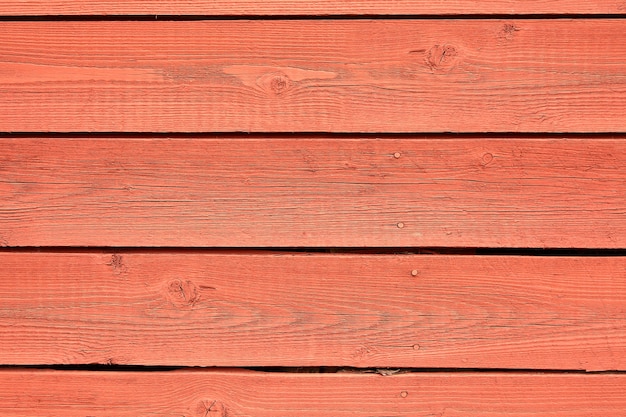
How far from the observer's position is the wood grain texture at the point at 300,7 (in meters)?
1.04

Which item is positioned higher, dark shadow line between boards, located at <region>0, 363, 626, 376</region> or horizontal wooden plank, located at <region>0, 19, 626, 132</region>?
horizontal wooden plank, located at <region>0, 19, 626, 132</region>

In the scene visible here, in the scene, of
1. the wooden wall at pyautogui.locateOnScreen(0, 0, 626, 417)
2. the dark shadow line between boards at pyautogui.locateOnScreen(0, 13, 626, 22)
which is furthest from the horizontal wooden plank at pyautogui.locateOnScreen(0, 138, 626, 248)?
the dark shadow line between boards at pyautogui.locateOnScreen(0, 13, 626, 22)

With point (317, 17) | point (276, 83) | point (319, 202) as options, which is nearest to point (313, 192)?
point (319, 202)

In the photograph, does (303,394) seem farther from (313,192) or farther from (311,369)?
(313,192)

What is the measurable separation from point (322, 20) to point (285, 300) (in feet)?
1.78

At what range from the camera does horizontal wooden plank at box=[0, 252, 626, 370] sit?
3.40ft

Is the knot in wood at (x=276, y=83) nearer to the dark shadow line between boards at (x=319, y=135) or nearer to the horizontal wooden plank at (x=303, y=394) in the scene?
the dark shadow line between boards at (x=319, y=135)

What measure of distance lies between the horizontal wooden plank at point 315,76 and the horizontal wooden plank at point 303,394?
478 millimetres

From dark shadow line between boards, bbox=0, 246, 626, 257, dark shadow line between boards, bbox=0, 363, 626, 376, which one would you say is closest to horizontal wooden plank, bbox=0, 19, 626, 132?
dark shadow line between boards, bbox=0, 246, 626, 257

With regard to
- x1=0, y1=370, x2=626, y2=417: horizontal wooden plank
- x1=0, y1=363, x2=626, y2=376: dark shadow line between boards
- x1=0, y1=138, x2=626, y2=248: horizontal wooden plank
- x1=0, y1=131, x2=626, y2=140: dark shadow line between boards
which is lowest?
x1=0, y1=370, x2=626, y2=417: horizontal wooden plank

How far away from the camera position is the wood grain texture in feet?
3.42

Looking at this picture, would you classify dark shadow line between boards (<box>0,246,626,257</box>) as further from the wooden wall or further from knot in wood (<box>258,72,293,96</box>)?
knot in wood (<box>258,72,293,96</box>)

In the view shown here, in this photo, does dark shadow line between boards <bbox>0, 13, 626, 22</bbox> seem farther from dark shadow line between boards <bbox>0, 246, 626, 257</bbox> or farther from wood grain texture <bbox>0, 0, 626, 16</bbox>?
dark shadow line between boards <bbox>0, 246, 626, 257</bbox>

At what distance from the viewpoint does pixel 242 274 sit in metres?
1.05
